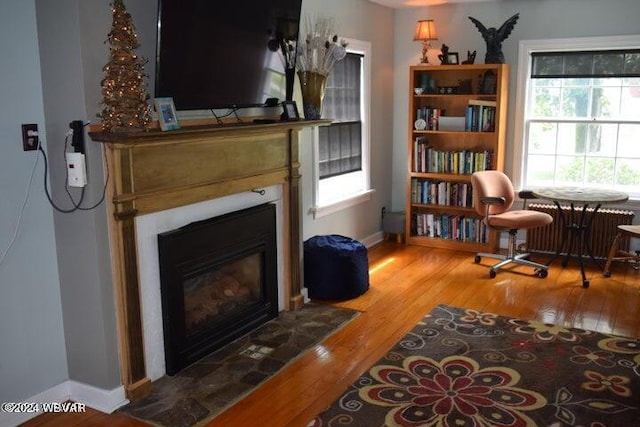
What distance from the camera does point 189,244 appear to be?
330cm

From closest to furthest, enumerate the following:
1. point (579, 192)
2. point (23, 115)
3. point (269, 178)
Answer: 1. point (23, 115)
2. point (269, 178)
3. point (579, 192)

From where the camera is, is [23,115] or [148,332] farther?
[148,332]

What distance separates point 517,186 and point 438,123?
971 millimetres

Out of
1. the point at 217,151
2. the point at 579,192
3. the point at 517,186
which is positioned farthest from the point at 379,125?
the point at 217,151

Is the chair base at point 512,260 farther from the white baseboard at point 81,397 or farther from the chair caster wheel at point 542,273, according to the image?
the white baseboard at point 81,397

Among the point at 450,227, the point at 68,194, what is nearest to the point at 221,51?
the point at 68,194

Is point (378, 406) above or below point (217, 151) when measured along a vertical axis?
below

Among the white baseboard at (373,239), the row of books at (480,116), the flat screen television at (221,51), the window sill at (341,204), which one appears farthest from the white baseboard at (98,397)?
the row of books at (480,116)

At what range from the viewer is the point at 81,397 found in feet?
10.0

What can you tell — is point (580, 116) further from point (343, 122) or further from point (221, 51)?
point (221, 51)

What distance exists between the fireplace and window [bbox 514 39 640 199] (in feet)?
9.95

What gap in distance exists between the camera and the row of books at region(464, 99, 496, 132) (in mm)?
5594

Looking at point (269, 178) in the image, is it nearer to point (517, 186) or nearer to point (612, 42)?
point (517, 186)

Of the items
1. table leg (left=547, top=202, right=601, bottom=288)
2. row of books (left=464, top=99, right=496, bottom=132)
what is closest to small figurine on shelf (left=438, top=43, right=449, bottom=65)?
row of books (left=464, top=99, right=496, bottom=132)
